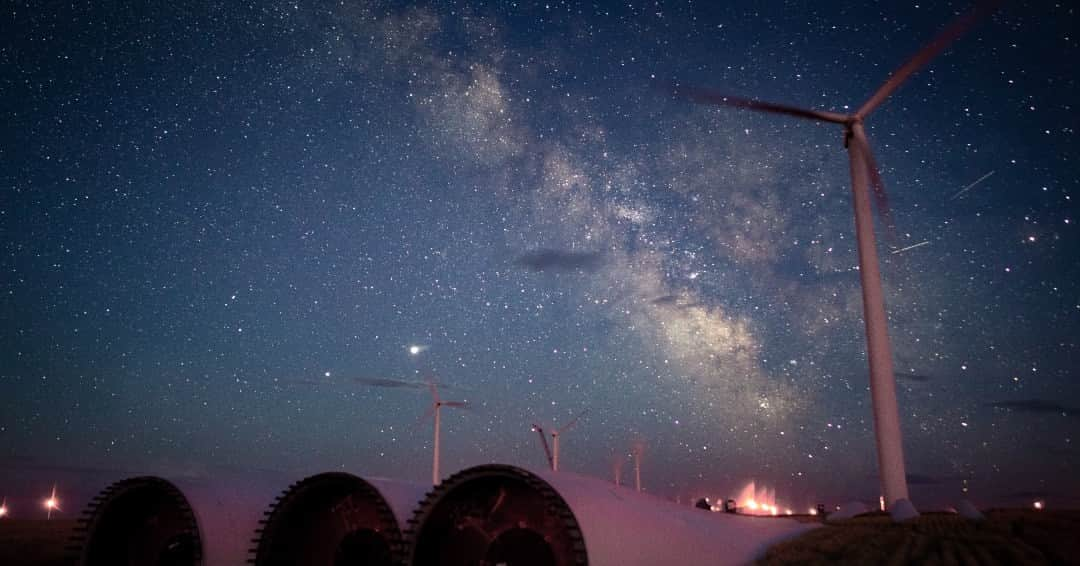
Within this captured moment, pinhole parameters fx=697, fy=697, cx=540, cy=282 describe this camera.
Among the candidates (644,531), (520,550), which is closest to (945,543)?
(644,531)

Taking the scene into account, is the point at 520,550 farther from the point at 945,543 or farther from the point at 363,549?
the point at 945,543

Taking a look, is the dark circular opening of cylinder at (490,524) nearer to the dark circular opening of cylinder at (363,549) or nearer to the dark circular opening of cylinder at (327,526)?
the dark circular opening of cylinder at (327,526)

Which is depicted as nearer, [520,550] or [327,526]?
[520,550]

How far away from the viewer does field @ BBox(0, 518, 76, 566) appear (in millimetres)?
36031

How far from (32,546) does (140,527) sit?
85.0ft

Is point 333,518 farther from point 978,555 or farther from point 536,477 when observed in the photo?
point 978,555

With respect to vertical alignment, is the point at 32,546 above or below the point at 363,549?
below

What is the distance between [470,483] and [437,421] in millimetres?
48381

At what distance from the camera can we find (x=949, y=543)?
59.4 feet

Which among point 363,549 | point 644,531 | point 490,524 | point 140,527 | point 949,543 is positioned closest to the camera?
point 949,543

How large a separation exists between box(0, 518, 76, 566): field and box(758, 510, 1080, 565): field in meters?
35.6

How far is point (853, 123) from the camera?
4091cm

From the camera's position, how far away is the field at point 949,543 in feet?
54.9

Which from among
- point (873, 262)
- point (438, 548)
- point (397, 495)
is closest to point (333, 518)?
point (397, 495)
